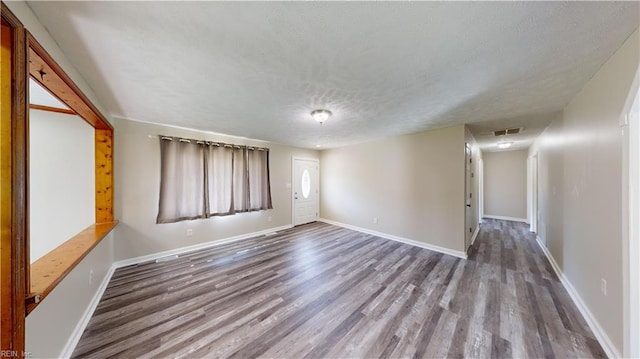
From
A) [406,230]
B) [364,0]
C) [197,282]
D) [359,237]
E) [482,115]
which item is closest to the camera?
[364,0]

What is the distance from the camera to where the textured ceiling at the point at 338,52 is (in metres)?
1.18

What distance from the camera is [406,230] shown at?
4285 millimetres

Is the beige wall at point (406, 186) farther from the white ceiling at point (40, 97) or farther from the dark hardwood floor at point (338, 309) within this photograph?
the white ceiling at point (40, 97)

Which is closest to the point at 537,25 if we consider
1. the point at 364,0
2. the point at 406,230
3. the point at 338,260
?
the point at 364,0

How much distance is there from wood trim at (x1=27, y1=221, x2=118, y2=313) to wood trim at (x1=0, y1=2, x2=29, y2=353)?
164 mm

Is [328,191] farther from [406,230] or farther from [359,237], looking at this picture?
[406,230]

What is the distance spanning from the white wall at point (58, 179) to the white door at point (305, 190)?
3867 mm

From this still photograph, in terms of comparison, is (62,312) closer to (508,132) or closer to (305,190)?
(305,190)

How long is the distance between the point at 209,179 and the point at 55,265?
254 centimetres

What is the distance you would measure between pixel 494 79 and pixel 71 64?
3829mm

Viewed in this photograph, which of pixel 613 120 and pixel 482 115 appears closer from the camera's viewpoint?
pixel 613 120

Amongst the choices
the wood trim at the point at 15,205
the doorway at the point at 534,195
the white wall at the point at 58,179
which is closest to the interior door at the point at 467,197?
the doorway at the point at 534,195

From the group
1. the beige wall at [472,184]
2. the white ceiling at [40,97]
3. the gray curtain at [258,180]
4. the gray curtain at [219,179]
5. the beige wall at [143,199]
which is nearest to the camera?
the white ceiling at [40,97]

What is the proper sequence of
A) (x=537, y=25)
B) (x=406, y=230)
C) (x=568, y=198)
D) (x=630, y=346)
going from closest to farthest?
1. (x=537, y=25)
2. (x=630, y=346)
3. (x=568, y=198)
4. (x=406, y=230)
